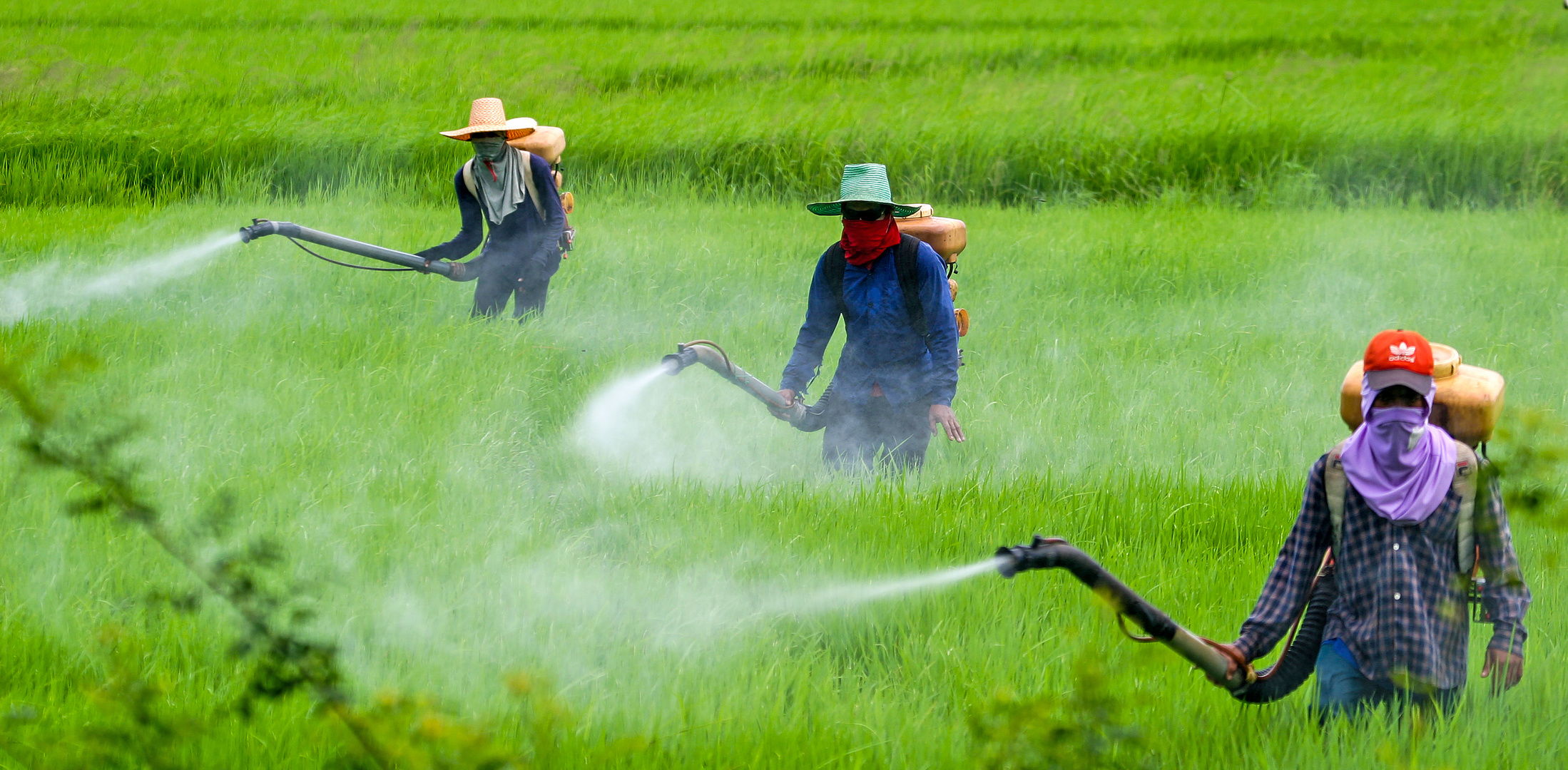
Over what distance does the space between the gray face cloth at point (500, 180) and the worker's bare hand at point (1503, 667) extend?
5158 millimetres

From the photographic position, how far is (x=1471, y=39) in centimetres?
1947

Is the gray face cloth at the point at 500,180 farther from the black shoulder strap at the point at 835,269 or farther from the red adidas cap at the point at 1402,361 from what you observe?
the red adidas cap at the point at 1402,361

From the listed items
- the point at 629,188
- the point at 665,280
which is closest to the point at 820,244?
the point at 665,280

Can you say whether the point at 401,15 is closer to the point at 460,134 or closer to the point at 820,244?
the point at 820,244

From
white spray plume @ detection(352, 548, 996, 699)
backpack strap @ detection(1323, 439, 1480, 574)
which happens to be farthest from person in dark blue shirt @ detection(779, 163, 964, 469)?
backpack strap @ detection(1323, 439, 1480, 574)

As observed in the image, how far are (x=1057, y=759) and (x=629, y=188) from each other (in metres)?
11.4

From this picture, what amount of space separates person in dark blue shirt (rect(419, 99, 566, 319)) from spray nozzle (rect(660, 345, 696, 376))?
2.54m

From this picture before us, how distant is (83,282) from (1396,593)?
751 centimetres

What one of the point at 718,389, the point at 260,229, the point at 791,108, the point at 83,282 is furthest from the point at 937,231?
the point at 791,108

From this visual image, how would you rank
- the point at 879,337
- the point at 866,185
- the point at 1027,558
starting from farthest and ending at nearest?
1. the point at 879,337
2. the point at 866,185
3. the point at 1027,558

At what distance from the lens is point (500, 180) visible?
22.0 ft

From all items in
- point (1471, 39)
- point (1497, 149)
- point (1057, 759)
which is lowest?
point (1057, 759)

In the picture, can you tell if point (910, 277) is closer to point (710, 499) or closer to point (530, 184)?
point (710, 499)

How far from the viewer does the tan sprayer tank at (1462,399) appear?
269 cm
